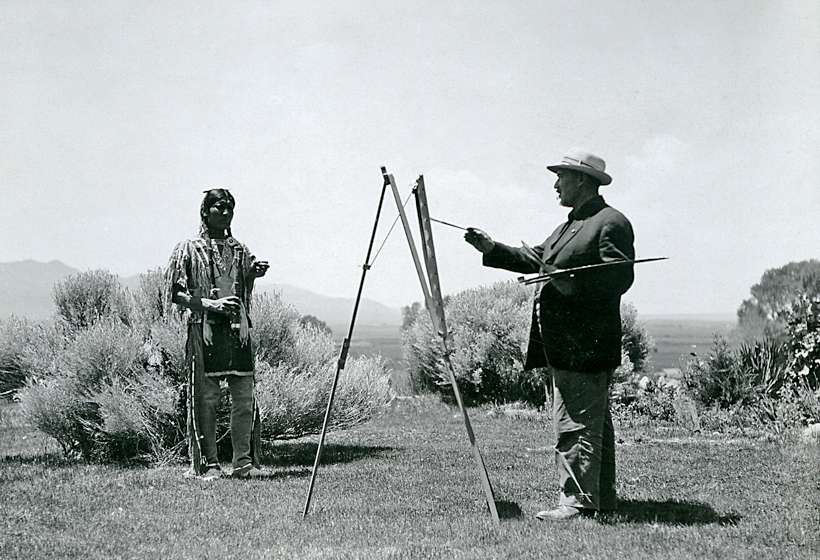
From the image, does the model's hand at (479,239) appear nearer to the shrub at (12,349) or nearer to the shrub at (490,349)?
the shrub at (490,349)

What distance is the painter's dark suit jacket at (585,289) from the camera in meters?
5.29

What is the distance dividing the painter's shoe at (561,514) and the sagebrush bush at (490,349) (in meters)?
8.51

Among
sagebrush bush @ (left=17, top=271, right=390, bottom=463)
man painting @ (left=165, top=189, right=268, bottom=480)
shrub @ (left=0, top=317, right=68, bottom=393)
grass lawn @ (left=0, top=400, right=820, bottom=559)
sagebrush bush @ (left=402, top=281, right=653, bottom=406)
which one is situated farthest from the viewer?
sagebrush bush @ (left=402, top=281, right=653, bottom=406)

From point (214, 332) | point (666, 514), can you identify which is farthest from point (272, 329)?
point (666, 514)

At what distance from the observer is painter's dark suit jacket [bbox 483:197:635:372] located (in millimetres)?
5285

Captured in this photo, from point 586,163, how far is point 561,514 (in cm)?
234

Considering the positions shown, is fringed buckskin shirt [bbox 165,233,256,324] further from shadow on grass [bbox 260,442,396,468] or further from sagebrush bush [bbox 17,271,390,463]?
shadow on grass [bbox 260,442,396,468]

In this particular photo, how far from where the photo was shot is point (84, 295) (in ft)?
35.9

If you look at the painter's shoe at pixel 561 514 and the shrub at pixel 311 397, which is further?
the shrub at pixel 311 397

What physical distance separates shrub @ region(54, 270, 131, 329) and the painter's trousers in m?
5.99

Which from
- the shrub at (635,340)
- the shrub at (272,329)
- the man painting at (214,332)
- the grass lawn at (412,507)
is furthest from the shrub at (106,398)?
the shrub at (635,340)

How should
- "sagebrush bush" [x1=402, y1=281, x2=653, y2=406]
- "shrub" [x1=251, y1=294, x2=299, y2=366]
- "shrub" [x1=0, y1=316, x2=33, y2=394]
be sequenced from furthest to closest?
"sagebrush bush" [x1=402, y1=281, x2=653, y2=406] → "shrub" [x1=0, y1=316, x2=33, y2=394] → "shrub" [x1=251, y1=294, x2=299, y2=366]

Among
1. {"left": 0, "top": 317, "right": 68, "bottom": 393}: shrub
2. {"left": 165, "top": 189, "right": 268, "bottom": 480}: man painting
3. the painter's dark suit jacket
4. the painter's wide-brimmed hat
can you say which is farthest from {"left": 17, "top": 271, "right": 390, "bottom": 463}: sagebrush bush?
the painter's wide-brimmed hat

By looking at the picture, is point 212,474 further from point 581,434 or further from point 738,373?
point 738,373
